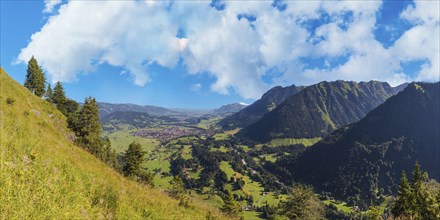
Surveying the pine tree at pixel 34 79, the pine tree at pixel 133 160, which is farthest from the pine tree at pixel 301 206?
the pine tree at pixel 34 79

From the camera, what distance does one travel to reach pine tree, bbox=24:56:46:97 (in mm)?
107231

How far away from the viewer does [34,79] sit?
107938 millimetres

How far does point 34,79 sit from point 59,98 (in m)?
10.8

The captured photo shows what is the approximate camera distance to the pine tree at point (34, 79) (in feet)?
352

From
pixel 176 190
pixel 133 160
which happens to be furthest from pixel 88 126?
pixel 176 190

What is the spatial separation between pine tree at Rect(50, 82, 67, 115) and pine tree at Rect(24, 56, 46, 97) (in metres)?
4.44

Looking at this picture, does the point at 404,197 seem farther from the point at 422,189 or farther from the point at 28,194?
the point at 28,194

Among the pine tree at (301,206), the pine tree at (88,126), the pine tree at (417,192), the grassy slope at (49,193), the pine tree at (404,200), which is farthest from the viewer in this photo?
the pine tree at (88,126)

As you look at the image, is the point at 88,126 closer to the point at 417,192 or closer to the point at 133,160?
the point at 133,160

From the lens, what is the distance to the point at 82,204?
8.05 meters

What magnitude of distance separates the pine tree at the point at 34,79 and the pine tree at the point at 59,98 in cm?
444

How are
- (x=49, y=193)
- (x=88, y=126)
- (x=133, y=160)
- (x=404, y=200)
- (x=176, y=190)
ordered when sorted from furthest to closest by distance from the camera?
(x=88, y=126)
(x=133, y=160)
(x=404, y=200)
(x=176, y=190)
(x=49, y=193)

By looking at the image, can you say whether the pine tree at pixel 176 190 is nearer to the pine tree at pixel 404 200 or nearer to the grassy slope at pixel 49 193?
the grassy slope at pixel 49 193

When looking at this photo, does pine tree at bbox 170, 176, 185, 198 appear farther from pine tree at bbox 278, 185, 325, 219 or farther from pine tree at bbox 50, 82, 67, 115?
pine tree at bbox 50, 82, 67, 115
